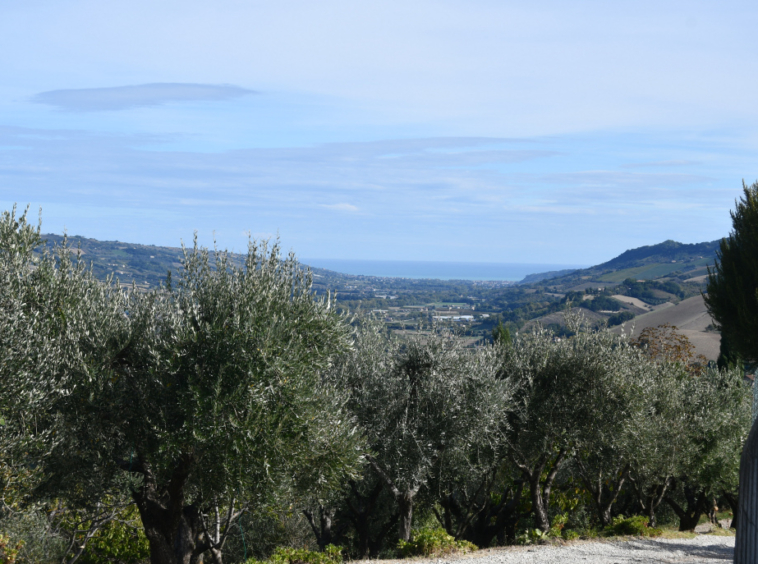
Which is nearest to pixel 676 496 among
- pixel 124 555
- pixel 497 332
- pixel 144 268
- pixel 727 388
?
pixel 727 388

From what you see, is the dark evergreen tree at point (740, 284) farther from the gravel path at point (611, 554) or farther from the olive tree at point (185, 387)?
the olive tree at point (185, 387)

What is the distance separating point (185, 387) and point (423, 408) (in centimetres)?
815

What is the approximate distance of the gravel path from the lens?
50.2 ft

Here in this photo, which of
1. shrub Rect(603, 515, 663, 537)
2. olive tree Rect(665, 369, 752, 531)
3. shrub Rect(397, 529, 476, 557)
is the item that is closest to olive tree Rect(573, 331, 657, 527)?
shrub Rect(603, 515, 663, 537)

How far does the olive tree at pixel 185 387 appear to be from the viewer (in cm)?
1155

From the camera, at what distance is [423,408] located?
59.0ft

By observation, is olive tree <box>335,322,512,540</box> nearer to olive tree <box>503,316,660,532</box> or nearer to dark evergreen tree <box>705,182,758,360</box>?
olive tree <box>503,316,660,532</box>

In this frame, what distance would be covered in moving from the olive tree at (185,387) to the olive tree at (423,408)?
121 inches

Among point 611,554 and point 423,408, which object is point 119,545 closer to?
point 423,408

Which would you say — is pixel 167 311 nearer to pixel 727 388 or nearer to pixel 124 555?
pixel 124 555

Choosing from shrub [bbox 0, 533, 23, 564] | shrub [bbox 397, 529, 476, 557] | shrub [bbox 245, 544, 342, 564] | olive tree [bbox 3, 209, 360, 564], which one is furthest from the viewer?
shrub [bbox 397, 529, 476, 557]

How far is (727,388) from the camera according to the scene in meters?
27.7

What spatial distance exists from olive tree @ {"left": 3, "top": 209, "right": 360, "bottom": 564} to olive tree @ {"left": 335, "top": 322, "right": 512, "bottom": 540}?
309 centimetres

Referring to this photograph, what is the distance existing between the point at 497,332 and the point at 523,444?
2130 centimetres
